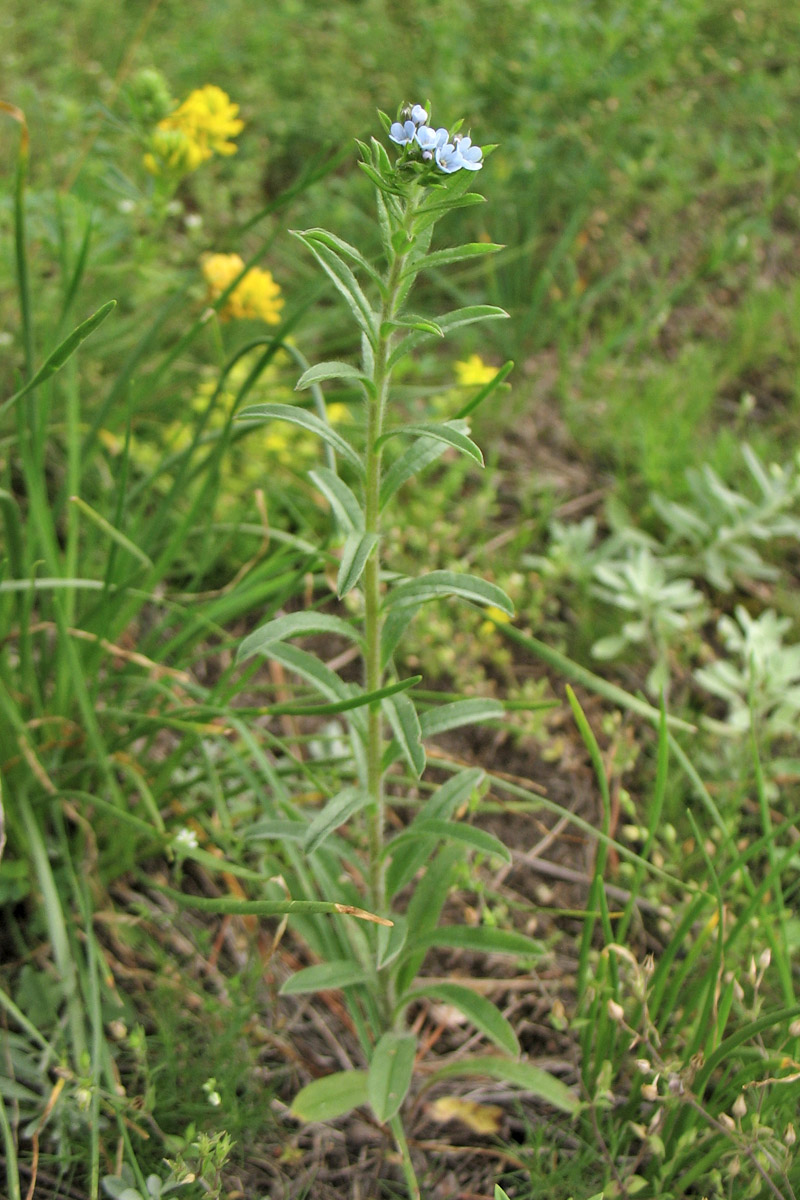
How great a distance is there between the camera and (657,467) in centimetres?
241

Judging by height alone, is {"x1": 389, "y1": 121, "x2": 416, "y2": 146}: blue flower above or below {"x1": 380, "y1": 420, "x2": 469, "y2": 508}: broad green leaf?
above

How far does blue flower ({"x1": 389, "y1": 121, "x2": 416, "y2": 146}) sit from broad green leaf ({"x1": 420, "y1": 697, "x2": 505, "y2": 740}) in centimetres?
73

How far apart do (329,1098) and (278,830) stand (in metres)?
0.43

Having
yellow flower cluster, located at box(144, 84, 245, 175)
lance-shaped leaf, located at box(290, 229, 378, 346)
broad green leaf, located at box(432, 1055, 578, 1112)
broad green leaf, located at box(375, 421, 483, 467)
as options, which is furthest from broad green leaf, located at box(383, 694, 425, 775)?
yellow flower cluster, located at box(144, 84, 245, 175)

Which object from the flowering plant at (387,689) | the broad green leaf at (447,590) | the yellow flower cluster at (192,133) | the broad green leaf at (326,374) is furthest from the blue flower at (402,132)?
the yellow flower cluster at (192,133)

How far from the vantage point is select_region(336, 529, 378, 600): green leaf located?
1.03m

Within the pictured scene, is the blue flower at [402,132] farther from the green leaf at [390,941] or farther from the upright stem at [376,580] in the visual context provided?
the green leaf at [390,941]

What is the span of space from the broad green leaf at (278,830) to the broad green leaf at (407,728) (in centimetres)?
23

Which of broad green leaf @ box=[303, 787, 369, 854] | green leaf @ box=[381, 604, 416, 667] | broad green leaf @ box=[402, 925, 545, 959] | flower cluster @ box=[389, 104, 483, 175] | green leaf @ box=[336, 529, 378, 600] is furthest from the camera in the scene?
broad green leaf @ box=[402, 925, 545, 959]

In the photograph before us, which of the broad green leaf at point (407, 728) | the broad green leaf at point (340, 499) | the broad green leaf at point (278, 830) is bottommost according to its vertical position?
the broad green leaf at point (278, 830)

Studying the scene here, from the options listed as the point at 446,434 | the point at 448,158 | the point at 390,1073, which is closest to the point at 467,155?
the point at 448,158

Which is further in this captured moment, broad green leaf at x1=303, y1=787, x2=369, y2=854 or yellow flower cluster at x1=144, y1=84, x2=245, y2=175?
yellow flower cluster at x1=144, y1=84, x2=245, y2=175

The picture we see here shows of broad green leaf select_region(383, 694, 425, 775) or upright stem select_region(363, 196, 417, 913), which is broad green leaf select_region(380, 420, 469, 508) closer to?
upright stem select_region(363, 196, 417, 913)

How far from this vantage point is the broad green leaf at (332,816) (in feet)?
3.79
